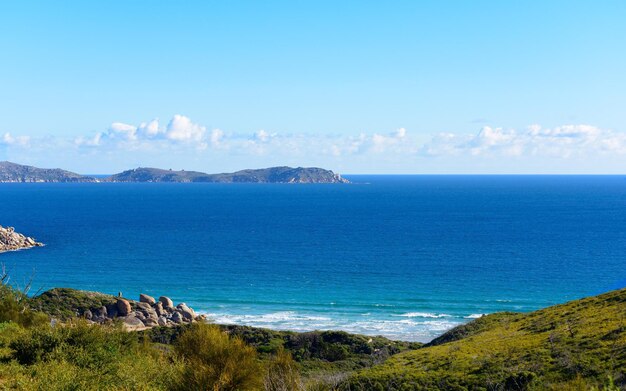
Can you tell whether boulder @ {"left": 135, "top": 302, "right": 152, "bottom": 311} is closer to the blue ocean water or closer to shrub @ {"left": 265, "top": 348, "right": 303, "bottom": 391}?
the blue ocean water

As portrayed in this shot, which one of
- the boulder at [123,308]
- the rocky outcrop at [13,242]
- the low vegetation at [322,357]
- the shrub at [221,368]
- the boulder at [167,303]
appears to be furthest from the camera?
the rocky outcrop at [13,242]

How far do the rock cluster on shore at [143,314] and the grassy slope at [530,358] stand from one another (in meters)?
23.5

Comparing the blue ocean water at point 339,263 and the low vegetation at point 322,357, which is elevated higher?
the low vegetation at point 322,357

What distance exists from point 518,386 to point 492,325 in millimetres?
16516

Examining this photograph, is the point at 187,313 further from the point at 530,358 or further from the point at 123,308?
the point at 530,358

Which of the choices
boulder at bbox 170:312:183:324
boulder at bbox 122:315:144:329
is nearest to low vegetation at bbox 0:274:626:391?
boulder at bbox 122:315:144:329

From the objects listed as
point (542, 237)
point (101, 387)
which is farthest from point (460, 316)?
point (542, 237)

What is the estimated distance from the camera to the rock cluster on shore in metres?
46.9

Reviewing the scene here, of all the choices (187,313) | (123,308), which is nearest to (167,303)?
(187,313)

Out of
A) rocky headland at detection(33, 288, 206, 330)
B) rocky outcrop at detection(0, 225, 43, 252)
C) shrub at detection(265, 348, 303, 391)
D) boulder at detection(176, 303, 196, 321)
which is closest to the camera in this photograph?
shrub at detection(265, 348, 303, 391)

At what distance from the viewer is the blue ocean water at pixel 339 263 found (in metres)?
52.3

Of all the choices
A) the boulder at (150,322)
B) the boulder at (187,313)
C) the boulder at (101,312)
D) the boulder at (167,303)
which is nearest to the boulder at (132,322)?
the boulder at (150,322)

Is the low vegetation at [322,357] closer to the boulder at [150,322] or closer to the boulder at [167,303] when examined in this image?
the boulder at [150,322]

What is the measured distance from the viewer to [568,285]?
60.2m
